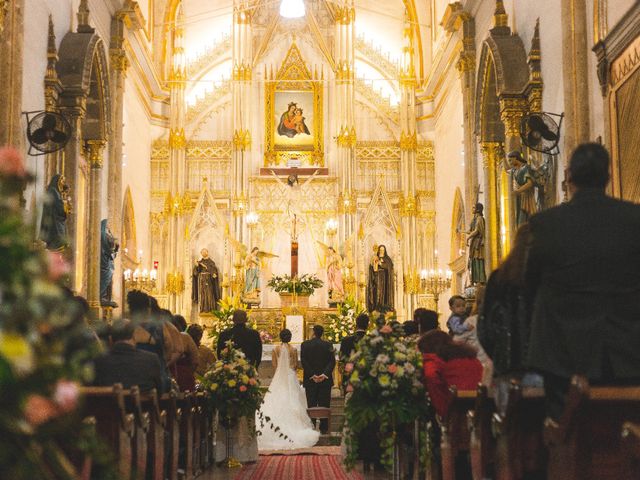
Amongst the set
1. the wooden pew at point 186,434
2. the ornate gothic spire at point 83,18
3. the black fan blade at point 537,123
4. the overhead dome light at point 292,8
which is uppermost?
the overhead dome light at point 292,8

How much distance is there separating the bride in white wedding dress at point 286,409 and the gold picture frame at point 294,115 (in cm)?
1354

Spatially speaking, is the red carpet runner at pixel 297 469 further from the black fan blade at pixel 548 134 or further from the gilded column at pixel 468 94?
the gilded column at pixel 468 94

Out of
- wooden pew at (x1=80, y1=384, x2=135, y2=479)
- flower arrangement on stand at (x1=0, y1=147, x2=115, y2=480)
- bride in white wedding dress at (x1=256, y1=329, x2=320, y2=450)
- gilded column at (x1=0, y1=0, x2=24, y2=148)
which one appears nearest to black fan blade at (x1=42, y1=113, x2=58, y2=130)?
gilded column at (x1=0, y1=0, x2=24, y2=148)

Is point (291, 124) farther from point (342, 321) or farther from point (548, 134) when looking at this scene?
point (548, 134)

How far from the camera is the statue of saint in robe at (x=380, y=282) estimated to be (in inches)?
1018

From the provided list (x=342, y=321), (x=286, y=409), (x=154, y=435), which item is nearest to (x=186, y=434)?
(x=154, y=435)

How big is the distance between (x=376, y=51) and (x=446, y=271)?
7.71 metres

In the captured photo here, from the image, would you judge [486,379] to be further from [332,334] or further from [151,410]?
[332,334]

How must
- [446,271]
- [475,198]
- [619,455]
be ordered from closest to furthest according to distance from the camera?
[619,455]
[475,198]
[446,271]

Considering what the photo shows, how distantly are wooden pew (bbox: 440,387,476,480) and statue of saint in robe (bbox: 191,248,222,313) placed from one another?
19317mm

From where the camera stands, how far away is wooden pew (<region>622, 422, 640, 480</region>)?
12.5ft

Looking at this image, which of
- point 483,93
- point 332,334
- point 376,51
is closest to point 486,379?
point 483,93

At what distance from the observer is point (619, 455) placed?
13.7ft

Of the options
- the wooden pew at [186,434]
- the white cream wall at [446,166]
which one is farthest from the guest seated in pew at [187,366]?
the white cream wall at [446,166]
